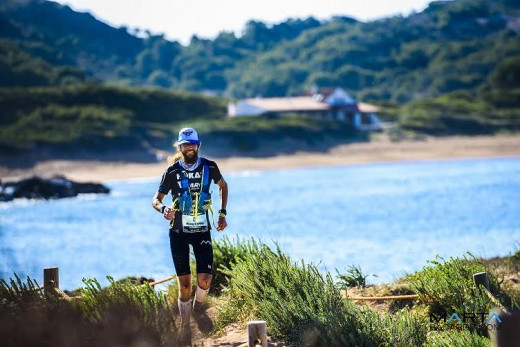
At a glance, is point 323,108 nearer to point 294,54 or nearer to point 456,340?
point 456,340

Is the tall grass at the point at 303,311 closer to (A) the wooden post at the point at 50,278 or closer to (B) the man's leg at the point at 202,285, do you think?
(B) the man's leg at the point at 202,285

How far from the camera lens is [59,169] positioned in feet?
190

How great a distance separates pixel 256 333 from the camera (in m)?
6.43

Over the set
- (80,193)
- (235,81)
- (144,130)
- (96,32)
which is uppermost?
(96,32)

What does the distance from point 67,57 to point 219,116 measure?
73.7m

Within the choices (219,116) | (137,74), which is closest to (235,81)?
(137,74)

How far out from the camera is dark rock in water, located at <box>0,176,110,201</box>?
49469 mm

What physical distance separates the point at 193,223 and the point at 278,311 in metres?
1.23

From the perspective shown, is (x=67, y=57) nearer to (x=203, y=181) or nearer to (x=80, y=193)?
(x=80, y=193)

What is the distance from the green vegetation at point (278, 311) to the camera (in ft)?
25.2

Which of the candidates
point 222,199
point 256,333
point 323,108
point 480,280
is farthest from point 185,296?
→ point 323,108

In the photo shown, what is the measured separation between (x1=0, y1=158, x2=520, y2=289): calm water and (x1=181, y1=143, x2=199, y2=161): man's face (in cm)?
250

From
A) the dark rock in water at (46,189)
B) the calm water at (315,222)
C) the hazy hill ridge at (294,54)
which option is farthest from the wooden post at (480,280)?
the hazy hill ridge at (294,54)

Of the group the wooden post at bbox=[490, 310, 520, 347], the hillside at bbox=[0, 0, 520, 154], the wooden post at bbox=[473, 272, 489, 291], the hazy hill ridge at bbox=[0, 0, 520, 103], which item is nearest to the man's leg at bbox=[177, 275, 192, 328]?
the wooden post at bbox=[473, 272, 489, 291]
